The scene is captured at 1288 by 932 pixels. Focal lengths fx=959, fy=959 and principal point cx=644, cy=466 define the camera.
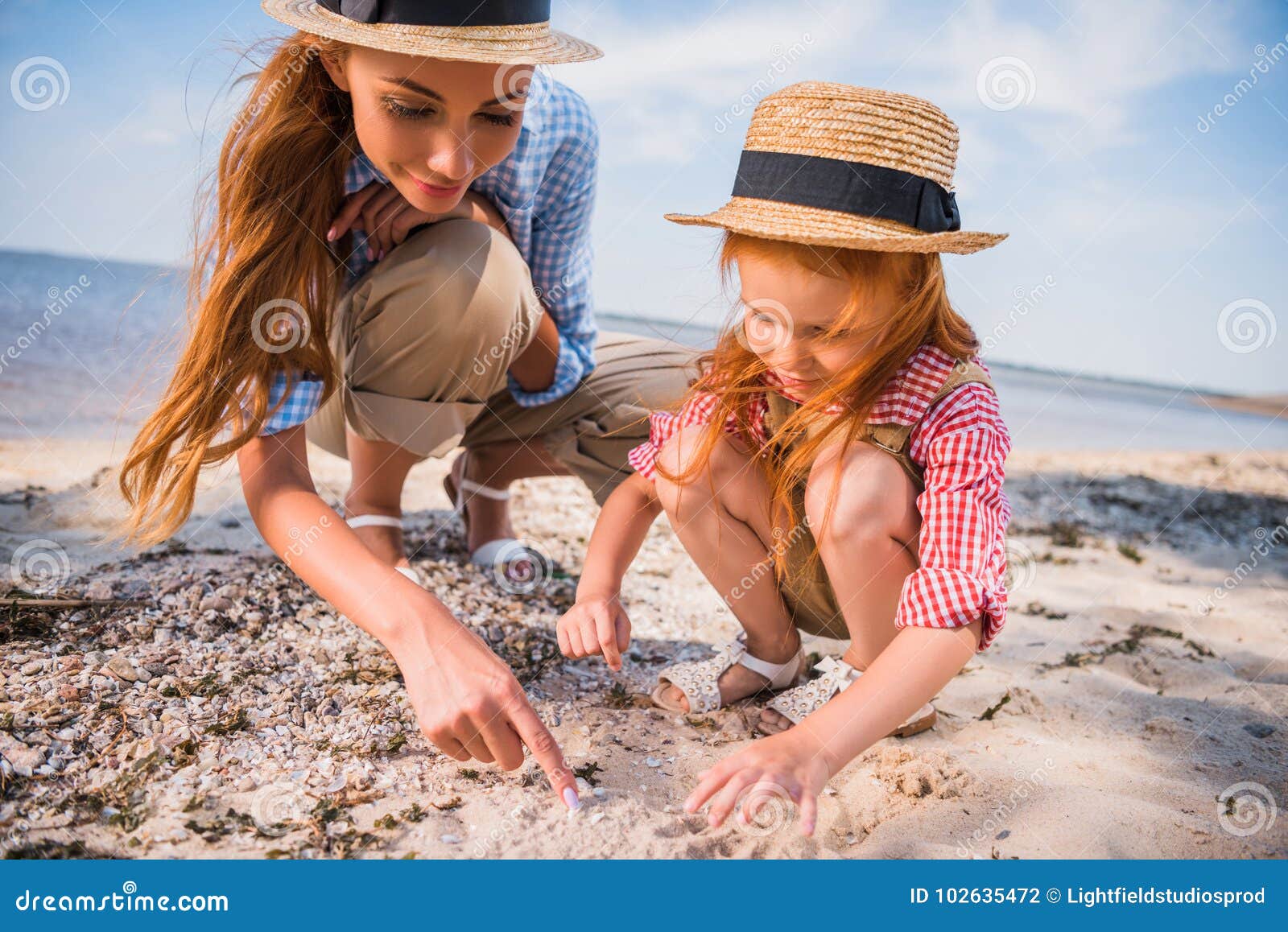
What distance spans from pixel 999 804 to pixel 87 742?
1.67m

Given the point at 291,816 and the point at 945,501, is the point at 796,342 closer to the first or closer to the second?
the point at 945,501

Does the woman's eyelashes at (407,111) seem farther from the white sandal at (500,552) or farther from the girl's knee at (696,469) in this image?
the white sandal at (500,552)

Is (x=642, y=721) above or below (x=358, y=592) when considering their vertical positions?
below

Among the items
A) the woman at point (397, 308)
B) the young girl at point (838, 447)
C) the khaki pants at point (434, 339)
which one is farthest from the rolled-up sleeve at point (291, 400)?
the young girl at point (838, 447)

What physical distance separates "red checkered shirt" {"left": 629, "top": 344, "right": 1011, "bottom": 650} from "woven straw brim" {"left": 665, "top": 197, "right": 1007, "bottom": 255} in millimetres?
240

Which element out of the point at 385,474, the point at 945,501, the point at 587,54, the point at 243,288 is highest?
the point at 587,54

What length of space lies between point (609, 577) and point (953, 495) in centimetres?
69

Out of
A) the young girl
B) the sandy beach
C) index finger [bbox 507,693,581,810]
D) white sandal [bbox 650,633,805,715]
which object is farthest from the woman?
white sandal [bbox 650,633,805,715]

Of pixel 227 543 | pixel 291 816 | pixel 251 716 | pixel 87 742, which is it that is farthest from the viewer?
pixel 227 543

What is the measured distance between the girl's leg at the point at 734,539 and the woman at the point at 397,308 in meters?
0.57

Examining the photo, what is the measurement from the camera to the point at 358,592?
5.67 ft

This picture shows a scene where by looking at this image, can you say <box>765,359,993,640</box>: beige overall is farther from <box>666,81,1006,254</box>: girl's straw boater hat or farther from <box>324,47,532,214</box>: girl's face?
<box>324,47,532,214</box>: girl's face

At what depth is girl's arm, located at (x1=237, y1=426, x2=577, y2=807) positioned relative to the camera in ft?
5.16

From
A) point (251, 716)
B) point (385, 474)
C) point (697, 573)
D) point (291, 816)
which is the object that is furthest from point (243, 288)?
point (697, 573)
